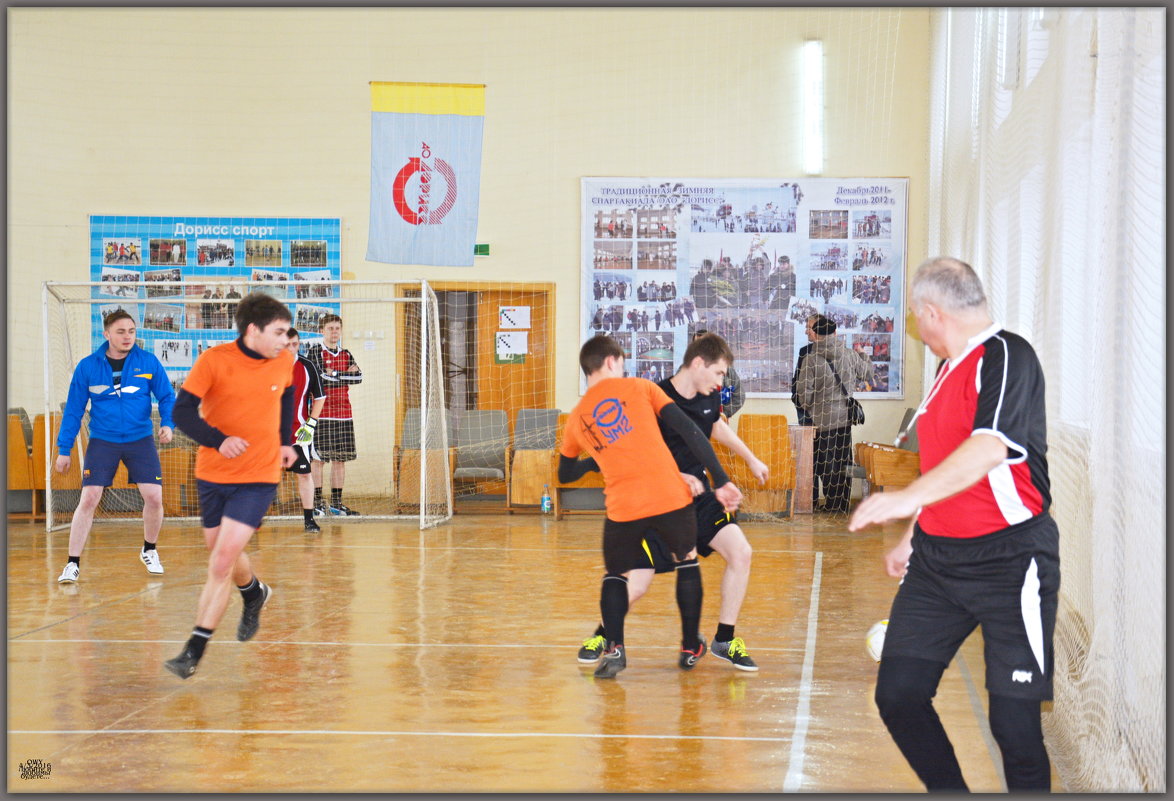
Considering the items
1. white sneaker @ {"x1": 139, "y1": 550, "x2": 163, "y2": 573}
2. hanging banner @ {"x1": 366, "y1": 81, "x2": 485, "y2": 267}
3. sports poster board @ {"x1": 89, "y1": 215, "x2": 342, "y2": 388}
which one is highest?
hanging banner @ {"x1": 366, "y1": 81, "x2": 485, "y2": 267}

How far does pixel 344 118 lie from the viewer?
1377 centimetres

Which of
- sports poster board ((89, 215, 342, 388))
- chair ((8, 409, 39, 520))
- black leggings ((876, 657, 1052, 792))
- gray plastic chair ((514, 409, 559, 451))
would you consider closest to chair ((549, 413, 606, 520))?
gray plastic chair ((514, 409, 559, 451))

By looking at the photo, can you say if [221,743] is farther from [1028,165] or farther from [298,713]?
[1028,165]

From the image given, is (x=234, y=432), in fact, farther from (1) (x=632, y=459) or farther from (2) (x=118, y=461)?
(2) (x=118, y=461)

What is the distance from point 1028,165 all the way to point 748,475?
17.3 ft

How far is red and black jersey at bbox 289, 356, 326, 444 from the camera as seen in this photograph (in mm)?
9875

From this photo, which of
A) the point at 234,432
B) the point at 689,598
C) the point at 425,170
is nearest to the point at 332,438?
the point at 425,170

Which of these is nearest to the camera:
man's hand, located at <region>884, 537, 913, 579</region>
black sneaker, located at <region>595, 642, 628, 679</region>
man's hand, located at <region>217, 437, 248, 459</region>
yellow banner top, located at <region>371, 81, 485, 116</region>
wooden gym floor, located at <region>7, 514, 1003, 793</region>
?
man's hand, located at <region>884, 537, 913, 579</region>

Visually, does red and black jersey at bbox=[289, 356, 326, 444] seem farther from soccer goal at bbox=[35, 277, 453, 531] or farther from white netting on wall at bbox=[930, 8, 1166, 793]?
white netting on wall at bbox=[930, 8, 1166, 793]

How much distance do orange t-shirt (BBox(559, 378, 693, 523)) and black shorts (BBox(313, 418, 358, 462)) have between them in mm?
6967

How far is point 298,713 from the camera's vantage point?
468 cm

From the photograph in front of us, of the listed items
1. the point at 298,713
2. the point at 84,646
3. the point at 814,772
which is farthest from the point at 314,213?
the point at 814,772

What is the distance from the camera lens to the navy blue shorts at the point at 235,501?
507cm

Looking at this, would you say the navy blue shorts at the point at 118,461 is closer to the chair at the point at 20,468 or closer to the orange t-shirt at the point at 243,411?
the orange t-shirt at the point at 243,411
